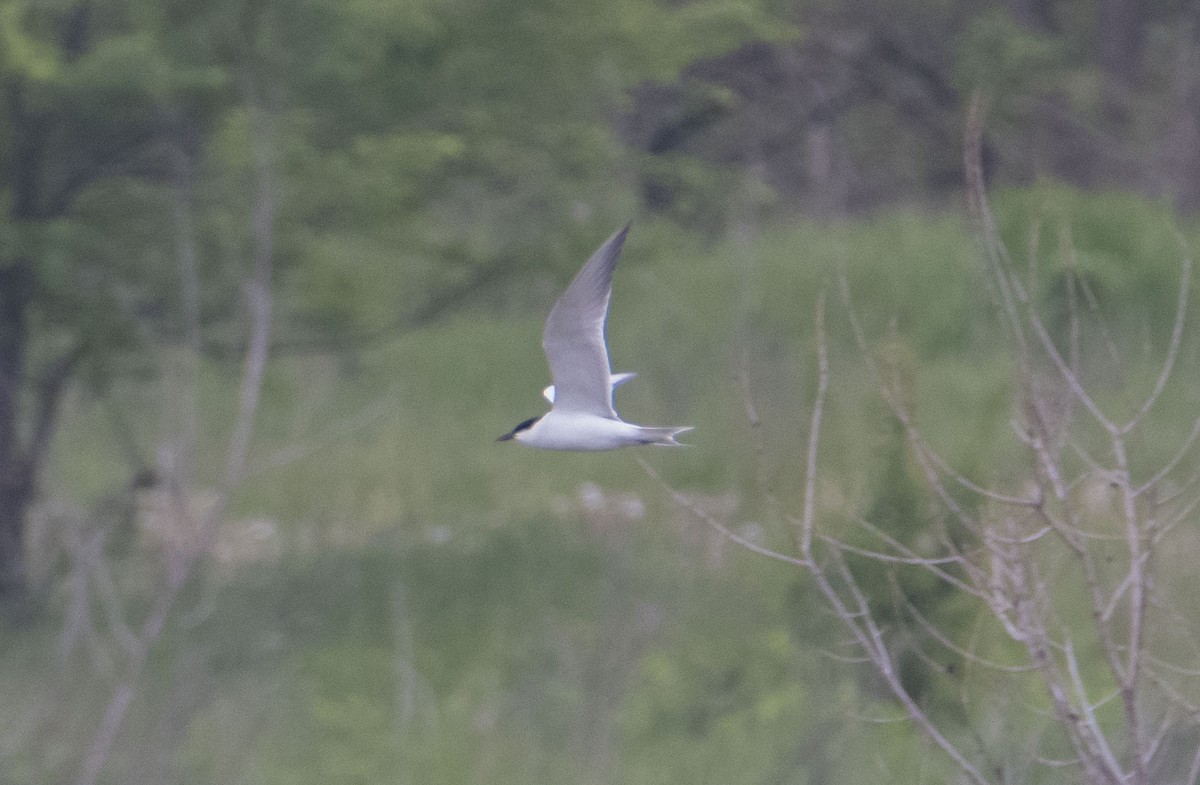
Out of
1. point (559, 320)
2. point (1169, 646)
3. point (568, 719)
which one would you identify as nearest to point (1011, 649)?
point (1169, 646)

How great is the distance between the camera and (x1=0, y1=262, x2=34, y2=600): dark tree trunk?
8.87 metres

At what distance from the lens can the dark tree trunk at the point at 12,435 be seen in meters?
8.87

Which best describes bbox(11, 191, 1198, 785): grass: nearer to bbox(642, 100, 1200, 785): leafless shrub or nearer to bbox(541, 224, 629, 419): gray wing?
bbox(642, 100, 1200, 785): leafless shrub

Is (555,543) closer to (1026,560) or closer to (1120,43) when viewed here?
(1026,560)

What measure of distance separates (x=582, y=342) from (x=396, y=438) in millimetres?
7513

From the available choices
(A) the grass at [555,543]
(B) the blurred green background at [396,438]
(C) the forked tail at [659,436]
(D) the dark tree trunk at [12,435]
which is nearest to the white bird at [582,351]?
(C) the forked tail at [659,436]

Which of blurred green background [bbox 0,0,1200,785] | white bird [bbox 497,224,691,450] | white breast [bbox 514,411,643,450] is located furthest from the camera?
blurred green background [bbox 0,0,1200,785]

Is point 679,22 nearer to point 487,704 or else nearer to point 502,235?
point 502,235

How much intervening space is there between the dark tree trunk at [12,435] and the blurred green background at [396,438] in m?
0.02

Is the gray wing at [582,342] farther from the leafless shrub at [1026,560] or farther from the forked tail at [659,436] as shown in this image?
the leafless shrub at [1026,560]

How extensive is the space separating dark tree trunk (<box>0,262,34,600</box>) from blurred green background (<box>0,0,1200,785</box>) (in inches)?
0.7

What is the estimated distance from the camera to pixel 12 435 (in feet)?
29.6

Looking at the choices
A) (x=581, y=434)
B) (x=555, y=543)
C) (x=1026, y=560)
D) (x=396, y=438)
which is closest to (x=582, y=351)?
(x=581, y=434)

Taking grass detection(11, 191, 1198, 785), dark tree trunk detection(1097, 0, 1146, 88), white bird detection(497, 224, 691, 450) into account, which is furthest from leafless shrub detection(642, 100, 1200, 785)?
dark tree trunk detection(1097, 0, 1146, 88)
